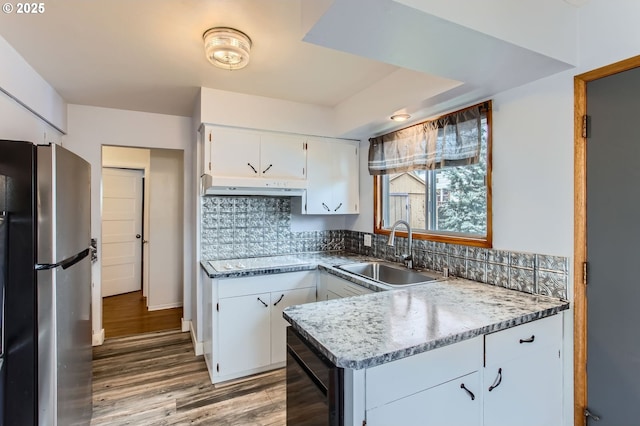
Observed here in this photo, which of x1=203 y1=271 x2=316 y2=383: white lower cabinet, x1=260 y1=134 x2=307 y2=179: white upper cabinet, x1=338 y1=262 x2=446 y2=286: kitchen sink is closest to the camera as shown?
x1=338 y1=262 x2=446 y2=286: kitchen sink

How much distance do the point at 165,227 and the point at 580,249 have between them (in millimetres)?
4340

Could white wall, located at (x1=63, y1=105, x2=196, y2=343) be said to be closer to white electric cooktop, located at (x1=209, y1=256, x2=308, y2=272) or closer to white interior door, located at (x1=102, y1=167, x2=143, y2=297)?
white electric cooktop, located at (x1=209, y1=256, x2=308, y2=272)

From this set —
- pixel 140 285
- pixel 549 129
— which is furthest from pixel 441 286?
pixel 140 285

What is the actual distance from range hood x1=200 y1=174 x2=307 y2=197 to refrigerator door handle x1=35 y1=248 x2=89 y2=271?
0.92 metres

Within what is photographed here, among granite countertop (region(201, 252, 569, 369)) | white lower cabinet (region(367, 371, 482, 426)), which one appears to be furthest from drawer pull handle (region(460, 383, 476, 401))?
granite countertop (region(201, 252, 569, 369))

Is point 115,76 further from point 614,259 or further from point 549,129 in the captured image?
point 614,259

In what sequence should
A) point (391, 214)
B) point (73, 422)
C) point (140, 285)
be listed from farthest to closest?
point (140, 285) < point (391, 214) < point (73, 422)

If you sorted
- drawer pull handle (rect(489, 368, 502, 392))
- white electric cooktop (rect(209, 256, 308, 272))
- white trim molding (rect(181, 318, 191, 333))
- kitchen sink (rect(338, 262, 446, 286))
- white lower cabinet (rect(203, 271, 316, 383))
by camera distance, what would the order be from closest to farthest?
drawer pull handle (rect(489, 368, 502, 392)) → kitchen sink (rect(338, 262, 446, 286)) → white lower cabinet (rect(203, 271, 316, 383)) → white electric cooktop (rect(209, 256, 308, 272)) → white trim molding (rect(181, 318, 191, 333))

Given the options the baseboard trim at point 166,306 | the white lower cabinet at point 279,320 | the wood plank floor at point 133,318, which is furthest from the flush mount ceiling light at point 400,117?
the baseboard trim at point 166,306

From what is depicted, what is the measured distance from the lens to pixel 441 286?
1976mm

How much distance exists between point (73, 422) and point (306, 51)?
7.72ft

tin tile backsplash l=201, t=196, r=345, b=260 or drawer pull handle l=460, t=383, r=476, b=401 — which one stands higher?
tin tile backsplash l=201, t=196, r=345, b=260

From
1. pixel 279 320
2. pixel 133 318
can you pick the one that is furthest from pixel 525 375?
pixel 133 318

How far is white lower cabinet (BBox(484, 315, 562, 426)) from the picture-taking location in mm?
1409
